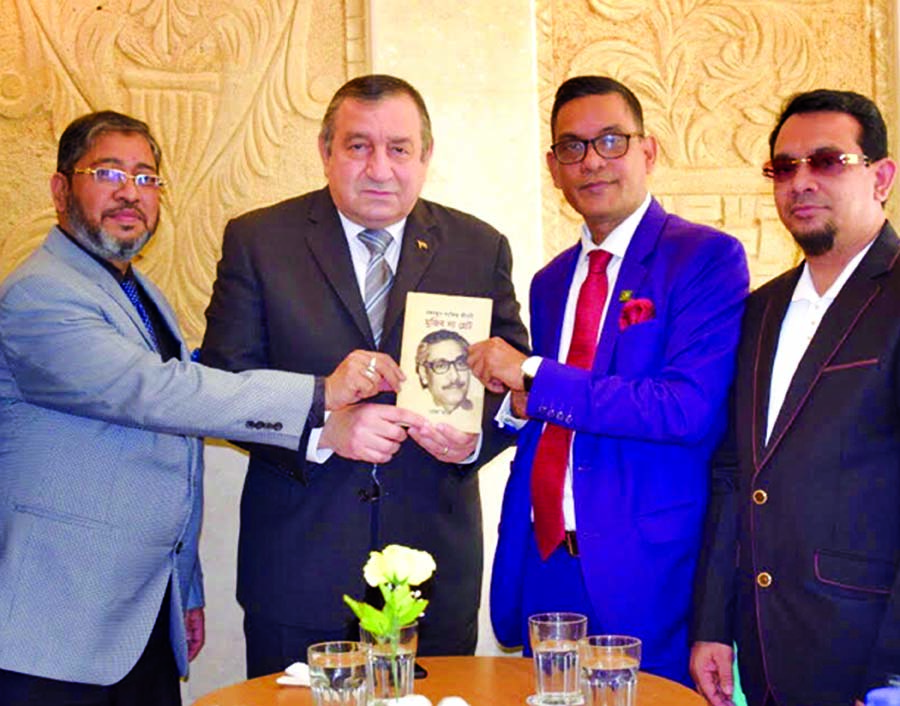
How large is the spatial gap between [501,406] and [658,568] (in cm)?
65

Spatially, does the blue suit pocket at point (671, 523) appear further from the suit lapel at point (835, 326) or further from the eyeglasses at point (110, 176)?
the eyeglasses at point (110, 176)

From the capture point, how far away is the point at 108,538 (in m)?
3.47

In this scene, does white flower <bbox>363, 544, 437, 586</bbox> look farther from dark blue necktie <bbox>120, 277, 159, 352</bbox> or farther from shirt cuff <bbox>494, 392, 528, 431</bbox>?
dark blue necktie <bbox>120, 277, 159, 352</bbox>

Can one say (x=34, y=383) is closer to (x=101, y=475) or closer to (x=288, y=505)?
(x=101, y=475)

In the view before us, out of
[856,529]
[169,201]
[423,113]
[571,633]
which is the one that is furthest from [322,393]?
[169,201]

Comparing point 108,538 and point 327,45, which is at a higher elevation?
point 327,45

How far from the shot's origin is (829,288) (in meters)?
3.33

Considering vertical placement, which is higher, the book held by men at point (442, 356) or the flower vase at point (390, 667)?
the book held by men at point (442, 356)

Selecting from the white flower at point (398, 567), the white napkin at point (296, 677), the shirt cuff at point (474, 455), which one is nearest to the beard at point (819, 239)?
the shirt cuff at point (474, 455)

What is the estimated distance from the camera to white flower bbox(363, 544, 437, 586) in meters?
2.41

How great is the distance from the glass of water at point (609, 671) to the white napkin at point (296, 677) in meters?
0.67

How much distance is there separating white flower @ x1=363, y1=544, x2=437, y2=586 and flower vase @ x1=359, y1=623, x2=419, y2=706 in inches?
4.5

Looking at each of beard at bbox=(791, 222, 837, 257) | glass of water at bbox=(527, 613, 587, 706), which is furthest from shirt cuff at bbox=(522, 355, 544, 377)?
glass of water at bbox=(527, 613, 587, 706)

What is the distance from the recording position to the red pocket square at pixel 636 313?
3.54 m
